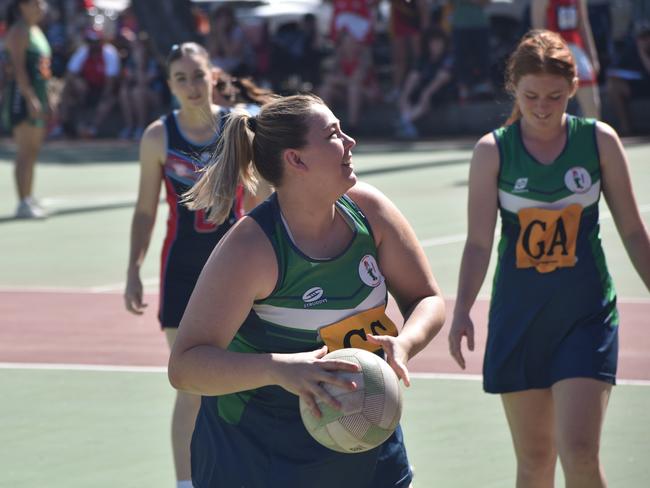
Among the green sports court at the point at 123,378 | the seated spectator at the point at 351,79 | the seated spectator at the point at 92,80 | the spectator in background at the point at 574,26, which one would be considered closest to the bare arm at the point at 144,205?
the green sports court at the point at 123,378

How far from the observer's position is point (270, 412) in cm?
400

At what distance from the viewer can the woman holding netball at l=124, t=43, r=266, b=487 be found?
20.6ft

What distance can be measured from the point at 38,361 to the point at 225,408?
16.7 feet

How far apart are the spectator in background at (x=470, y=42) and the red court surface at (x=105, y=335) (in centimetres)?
1144

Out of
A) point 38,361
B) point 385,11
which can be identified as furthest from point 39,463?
point 385,11

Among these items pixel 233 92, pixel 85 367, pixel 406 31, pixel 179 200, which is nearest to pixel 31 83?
pixel 85 367

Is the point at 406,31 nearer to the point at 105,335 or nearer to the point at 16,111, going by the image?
the point at 16,111

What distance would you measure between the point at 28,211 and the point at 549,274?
11.4 meters

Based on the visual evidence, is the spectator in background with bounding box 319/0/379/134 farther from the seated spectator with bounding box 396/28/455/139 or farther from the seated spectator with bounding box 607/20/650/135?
the seated spectator with bounding box 607/20/650/135

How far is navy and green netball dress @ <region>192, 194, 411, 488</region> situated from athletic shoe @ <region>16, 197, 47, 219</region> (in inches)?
479

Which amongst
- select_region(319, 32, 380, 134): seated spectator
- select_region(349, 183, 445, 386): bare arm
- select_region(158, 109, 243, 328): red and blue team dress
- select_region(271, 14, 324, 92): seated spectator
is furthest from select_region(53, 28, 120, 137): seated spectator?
select_region(349, 183, 445, 386): bare arm

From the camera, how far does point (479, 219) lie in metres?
5.35

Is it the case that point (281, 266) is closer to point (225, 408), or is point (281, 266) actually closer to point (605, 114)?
point (225, 408)

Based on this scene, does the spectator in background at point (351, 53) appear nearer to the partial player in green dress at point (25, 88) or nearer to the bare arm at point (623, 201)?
the partial player in green dress at point (25, 88)
